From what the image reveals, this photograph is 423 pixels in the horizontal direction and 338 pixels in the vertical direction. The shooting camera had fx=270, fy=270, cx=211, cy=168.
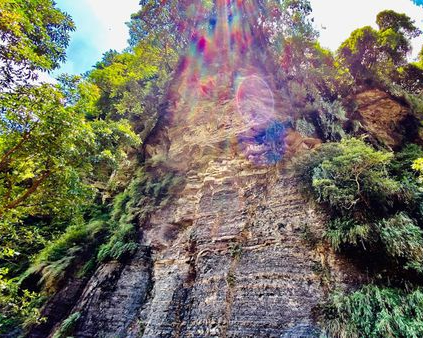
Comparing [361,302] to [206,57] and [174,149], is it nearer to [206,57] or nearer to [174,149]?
[174,149]

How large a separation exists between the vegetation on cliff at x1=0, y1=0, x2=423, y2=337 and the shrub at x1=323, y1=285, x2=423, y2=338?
0.06ft

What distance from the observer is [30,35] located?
5.72 metres

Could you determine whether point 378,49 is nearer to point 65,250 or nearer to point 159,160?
point 159,160

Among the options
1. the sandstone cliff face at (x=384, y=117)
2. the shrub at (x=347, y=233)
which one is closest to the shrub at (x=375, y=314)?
the shrub at (x=347, y=233)

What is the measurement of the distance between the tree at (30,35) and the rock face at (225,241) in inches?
215

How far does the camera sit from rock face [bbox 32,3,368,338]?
235 inches

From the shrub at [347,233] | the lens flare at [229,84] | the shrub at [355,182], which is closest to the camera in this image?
the shrub at [347,233]

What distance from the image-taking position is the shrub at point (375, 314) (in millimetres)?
4480

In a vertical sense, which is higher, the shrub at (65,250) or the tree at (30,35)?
the tree at (30,35)

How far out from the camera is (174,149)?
11242mm

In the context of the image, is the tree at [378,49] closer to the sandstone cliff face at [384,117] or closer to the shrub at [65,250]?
the sandstone cliff face at [384,117]

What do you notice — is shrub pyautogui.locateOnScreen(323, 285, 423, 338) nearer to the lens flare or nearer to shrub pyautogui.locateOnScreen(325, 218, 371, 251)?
shrub pyautogui.locateOnScreen(325, 218, 371, 251)

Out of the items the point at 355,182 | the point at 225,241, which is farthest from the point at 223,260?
the point at 355,182

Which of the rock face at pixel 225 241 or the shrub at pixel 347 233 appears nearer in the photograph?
the shrub at pixel 347 233
